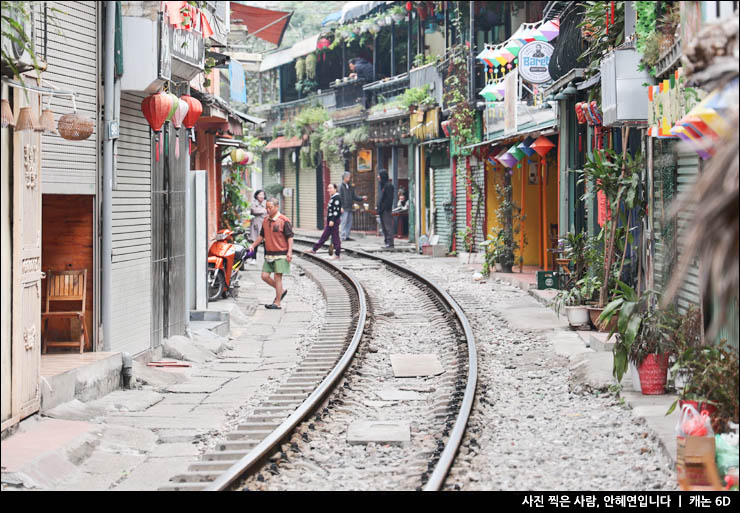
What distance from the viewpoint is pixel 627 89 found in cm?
1183

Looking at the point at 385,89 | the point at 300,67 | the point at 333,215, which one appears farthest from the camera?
the point at 300,67

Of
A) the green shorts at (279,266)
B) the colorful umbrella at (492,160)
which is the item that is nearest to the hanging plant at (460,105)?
the colorful umbrella at (492,160)

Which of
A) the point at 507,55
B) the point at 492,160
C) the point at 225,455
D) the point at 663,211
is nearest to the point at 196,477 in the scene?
the point at 225,455

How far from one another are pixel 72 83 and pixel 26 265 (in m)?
2.51

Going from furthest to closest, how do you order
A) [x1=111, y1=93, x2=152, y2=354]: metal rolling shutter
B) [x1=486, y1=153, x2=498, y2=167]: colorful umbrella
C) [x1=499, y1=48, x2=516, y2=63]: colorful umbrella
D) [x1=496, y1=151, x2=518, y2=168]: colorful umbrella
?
[x1=486, y1=153, x2=498, y2=167]: colorful umbrella < [x1=499, y1=48, x2=516, y2=63]: colorful umbrella < [x1=496, y1=151, x2=518, y2=168]: colorful umbrella < [x1=111, y1=93, x2=152, y2=354]: metal rolling shutter

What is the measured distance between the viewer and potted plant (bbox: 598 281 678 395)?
31.4 feet

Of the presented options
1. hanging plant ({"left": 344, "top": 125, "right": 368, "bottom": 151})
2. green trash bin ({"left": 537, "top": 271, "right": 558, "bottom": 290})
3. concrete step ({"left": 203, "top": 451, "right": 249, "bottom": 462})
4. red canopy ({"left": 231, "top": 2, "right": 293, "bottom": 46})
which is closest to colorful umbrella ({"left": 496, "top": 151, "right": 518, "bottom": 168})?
green trash bin ({"left": 537, "top": 271, "right": 558, "bottom": 290})

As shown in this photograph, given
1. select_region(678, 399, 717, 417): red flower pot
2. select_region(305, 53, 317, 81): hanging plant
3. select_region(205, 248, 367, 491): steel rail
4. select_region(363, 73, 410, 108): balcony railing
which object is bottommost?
select_region(205, 248, 367, 491): steel rail

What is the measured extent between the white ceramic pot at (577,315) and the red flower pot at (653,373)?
457 cm

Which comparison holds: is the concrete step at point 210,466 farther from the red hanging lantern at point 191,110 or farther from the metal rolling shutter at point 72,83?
the red hanging lantern at point 191,110

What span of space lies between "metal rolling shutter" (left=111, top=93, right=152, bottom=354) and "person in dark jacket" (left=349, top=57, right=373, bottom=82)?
25978mm

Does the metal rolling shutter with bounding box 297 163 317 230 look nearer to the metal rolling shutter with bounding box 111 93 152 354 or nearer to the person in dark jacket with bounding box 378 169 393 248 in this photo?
the person in dark jacket with bounding box 378 169 393 248

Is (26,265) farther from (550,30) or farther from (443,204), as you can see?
(443,204)
